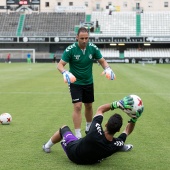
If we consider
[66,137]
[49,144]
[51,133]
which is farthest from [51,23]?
[66,137]

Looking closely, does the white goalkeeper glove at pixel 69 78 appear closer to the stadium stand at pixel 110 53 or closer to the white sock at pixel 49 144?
the white sock at pixel 49 144

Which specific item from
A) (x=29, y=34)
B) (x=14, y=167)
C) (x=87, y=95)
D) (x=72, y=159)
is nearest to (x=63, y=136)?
(x=72, y=159)

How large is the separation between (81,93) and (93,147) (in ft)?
7.71

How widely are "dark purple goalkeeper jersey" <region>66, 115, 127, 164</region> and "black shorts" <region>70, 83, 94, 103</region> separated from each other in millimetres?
1901

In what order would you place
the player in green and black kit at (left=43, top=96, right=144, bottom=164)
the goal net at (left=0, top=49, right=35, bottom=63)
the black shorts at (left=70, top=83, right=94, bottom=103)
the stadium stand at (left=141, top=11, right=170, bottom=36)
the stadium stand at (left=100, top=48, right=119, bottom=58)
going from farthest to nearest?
the stadium stand at (left=141, top=11, right=170, bottom=36)
the stadium stand at (left=100, top=48, right=119, bottom=58)
the goal net at (left=0, top=49, right=35, bottom=63)
the black shorts at (left=70, top=83, right=94, bottom=103)
the player in green and black kit at (left=43, top=96, right=144, bottom=164)

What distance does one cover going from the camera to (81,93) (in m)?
8.58

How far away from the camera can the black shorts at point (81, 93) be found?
8461 millimetres

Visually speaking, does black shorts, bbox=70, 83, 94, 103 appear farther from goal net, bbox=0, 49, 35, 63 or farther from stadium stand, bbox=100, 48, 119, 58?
stadium stand, bbox=100, 48, 119, 58

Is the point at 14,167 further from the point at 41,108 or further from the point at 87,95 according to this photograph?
the point at 41,108

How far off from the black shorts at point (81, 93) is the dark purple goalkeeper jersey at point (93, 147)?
1.90 meters

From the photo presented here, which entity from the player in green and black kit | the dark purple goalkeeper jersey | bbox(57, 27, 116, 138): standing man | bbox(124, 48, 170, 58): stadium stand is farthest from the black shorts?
bbox(124, 48, 170, 58): stadium stand

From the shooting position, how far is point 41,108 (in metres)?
13.3

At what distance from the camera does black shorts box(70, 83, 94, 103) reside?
8.46 meters

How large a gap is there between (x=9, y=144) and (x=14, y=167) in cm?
164
